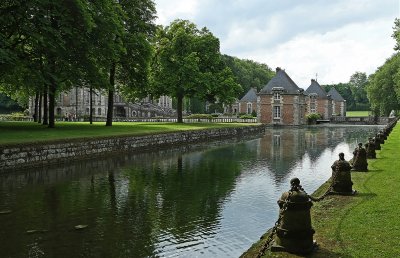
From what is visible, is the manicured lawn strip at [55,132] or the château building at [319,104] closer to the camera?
the manicured lawn strip at [55,132]

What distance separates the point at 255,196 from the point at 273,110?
60.3m

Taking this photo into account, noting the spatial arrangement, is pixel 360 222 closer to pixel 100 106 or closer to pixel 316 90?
pixel 100 106

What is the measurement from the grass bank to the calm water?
66.3 inches

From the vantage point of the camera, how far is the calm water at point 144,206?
8.61m

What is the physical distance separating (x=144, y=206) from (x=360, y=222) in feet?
20.3

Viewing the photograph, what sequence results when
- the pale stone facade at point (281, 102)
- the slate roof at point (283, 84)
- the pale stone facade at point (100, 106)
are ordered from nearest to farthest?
the pale stone facade at point (281, 102), the slate roof at point (283, 84), the pale stone facade at point (100, 106)

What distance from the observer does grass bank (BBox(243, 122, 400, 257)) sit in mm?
6512

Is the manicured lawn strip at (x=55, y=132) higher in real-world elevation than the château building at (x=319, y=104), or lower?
lower

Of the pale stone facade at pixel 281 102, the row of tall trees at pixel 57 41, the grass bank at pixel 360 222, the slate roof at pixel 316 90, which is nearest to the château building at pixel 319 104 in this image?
the slate roof at pixel 316 90

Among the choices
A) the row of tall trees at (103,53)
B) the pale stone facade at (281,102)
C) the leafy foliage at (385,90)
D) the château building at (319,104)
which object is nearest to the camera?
the row of tall trees at (103,53)

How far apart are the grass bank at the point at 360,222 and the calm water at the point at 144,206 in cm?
168

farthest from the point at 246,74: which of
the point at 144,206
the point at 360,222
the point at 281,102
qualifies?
the point at 360,222

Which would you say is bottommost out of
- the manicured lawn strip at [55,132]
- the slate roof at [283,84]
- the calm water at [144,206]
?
the calm water at [144,206]

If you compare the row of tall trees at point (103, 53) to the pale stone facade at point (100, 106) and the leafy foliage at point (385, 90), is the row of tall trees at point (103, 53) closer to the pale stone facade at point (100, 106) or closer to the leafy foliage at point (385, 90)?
the leafy foliage at point (385, 90)
